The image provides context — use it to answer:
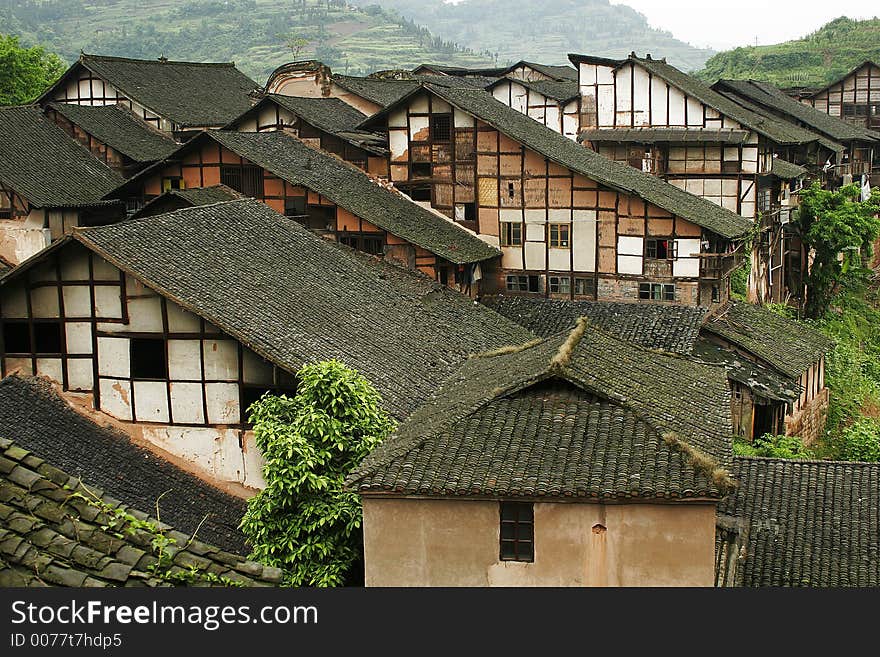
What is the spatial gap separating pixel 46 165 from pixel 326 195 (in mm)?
14264

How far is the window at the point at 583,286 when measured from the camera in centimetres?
3888

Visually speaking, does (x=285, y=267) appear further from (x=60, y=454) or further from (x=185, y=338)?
(x=60, y=454)

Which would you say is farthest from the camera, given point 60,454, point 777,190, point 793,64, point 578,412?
point 793,64

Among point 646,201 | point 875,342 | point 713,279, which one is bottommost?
point 875,342

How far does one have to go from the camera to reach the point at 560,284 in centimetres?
3922

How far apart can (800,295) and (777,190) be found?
17.8 ft

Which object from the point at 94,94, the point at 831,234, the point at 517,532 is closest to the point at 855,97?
the point at 831,234

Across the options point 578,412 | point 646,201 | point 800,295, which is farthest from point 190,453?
point 800,295

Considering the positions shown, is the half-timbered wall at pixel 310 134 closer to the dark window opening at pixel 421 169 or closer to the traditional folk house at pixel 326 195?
the traditional folk house at pixel 326 195

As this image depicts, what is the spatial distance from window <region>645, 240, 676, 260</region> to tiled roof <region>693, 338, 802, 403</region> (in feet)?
9.40

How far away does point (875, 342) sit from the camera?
5081 centimetres

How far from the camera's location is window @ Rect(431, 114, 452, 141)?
38781 millimetres

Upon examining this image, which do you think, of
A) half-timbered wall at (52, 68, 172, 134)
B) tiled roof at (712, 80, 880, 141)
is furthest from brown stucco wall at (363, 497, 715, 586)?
tiled roof at (712, 80, 880, 141)

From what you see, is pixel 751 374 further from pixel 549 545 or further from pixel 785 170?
pixel 549 545
